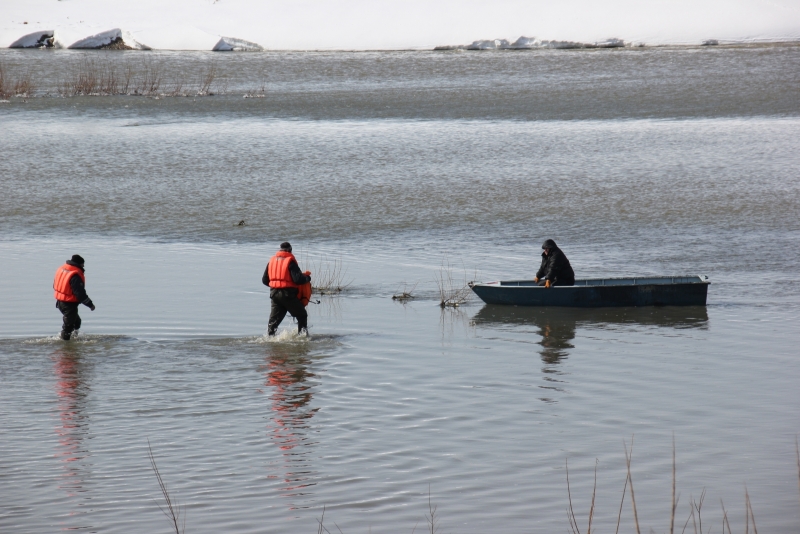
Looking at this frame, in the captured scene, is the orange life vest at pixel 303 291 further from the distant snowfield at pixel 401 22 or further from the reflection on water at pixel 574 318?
the distant snowfield at pixel 401 22

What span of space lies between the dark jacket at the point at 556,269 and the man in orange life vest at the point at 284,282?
3803 millimetres

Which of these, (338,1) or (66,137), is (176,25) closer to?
(338,1)

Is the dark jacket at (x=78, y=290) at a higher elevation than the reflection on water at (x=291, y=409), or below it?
higher

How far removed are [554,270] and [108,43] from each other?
155 ft

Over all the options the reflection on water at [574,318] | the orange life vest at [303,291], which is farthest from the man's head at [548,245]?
the orange life vest at [303,291]

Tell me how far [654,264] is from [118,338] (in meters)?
9.15

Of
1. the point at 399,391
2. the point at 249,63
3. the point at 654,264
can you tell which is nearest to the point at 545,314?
the point at 654,264

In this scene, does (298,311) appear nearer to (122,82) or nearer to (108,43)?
(122,82)

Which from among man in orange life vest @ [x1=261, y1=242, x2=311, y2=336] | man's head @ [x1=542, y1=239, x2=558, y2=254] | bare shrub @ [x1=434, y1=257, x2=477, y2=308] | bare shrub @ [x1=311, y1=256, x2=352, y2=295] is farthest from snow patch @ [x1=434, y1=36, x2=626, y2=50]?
man in orange life vest @ [x1=261, y1=242, x2=311, y2=336]

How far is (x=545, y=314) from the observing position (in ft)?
48.6

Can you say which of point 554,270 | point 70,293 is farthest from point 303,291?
point 554,270

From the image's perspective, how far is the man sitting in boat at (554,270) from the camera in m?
14.8

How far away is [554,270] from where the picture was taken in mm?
14812

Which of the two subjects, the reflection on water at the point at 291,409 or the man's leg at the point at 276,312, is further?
the man's leg at the point at 276,312
